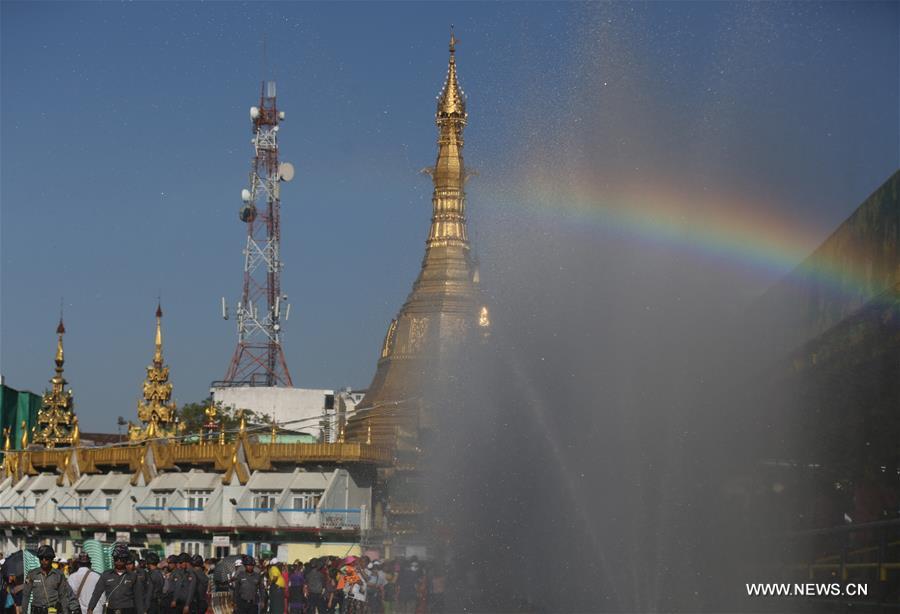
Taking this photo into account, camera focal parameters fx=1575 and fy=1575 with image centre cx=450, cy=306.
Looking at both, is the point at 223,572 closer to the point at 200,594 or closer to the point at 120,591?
the point at 200,594

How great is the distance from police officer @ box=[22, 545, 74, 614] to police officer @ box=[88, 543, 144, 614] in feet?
1.79

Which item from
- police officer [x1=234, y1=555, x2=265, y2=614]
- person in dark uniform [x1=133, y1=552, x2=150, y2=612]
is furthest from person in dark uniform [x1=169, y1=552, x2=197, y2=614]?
person in dark uniform [x1=133, y1=552, x2=150, y2=612]

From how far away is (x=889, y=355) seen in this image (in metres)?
32.8

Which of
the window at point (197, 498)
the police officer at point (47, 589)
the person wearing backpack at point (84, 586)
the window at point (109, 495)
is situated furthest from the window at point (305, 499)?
the police officer at point (47, 589)

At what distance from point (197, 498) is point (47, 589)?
45.4 metres

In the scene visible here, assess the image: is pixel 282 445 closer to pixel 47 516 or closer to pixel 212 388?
pixel 47 516

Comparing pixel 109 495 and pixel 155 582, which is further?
pixel 109 495

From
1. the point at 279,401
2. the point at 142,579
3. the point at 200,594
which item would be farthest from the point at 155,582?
the point at 279,401

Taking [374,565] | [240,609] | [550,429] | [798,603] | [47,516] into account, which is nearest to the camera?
[798,603]

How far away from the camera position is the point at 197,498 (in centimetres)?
6894

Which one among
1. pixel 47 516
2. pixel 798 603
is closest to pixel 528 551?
pixel 798 603

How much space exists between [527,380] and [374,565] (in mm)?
6096

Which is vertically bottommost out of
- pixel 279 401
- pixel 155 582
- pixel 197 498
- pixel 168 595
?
pixel 168 595

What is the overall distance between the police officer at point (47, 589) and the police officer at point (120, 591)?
55 centimetres
